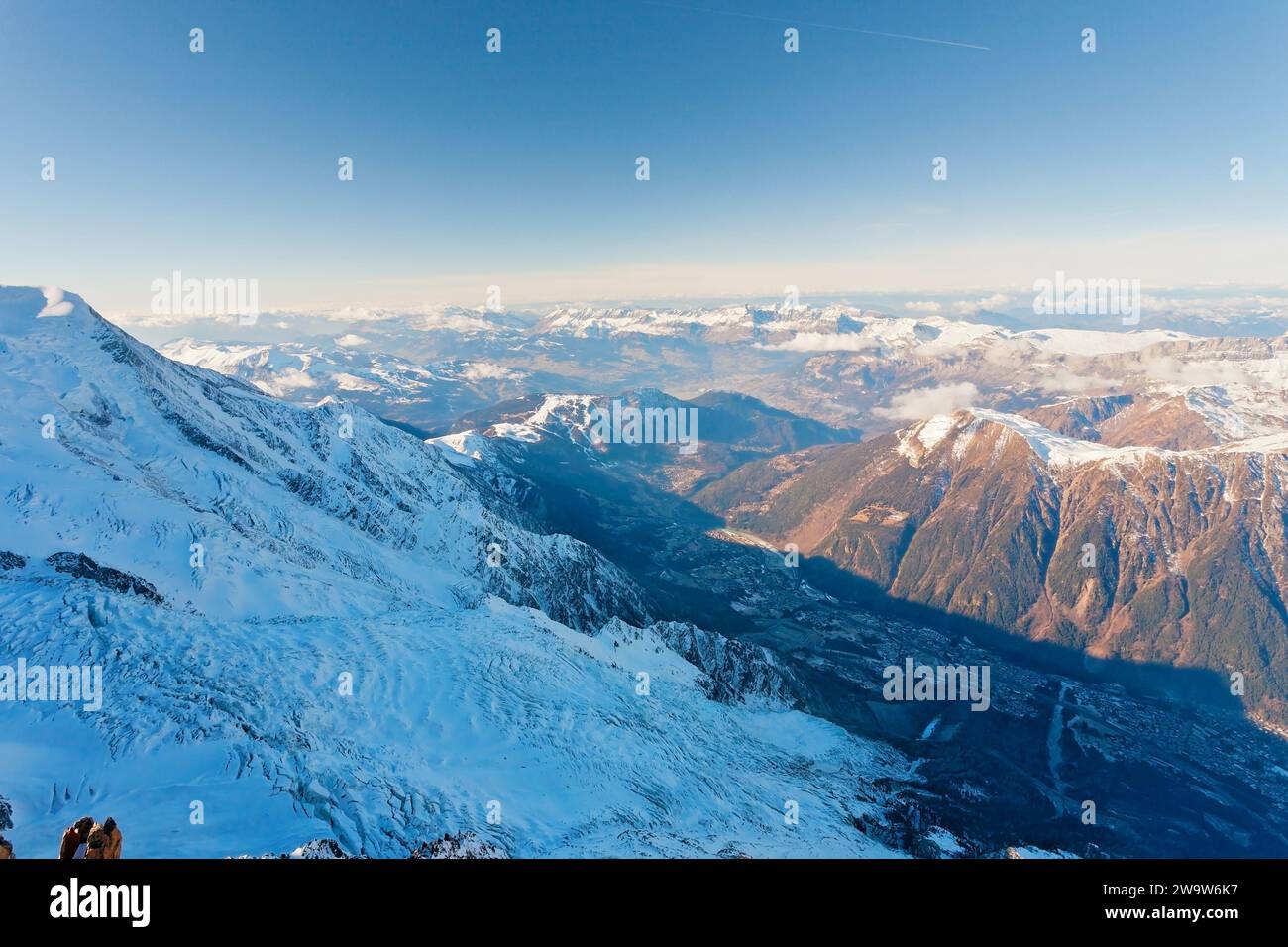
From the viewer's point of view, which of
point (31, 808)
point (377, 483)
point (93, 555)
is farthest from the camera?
point (377, 483)

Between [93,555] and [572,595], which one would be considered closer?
[93,555]

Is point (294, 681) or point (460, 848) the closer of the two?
point (460, 848)

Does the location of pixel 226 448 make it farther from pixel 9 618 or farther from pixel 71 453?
pixel 9 618

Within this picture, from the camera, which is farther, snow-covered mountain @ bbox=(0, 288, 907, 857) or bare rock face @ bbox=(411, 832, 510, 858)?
snow-covered mountain @ bbox=(0, 288, 907, 857)

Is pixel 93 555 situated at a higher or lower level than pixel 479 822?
higher

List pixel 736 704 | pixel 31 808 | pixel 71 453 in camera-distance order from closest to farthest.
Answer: pixel 31 808 < pixel 71 453 < pixel 736 704

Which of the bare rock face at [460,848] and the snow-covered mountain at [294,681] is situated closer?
the bare rock face at [460,848]
